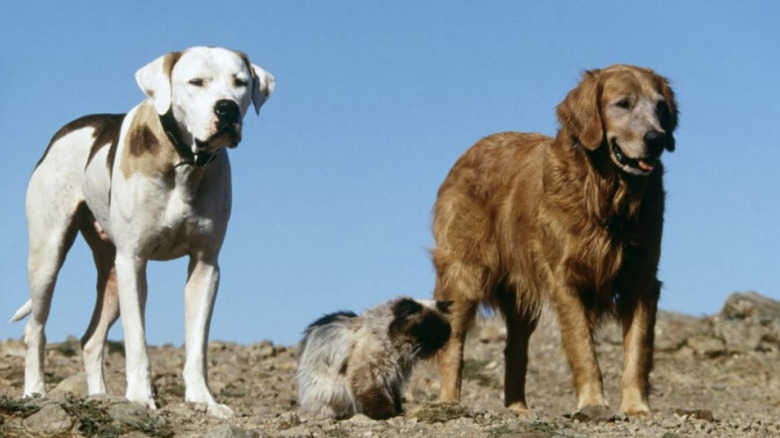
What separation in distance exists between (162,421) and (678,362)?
12.1m

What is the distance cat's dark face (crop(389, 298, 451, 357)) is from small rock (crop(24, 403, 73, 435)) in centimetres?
303

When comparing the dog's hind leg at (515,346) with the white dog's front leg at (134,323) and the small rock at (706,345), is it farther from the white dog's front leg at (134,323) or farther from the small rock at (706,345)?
the small rock at (706,345)

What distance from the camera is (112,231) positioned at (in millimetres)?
9258

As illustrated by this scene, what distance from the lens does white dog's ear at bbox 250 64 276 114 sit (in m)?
9.16

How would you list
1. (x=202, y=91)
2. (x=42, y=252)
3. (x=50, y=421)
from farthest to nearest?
(x=42, y=252) → (x=202, y=91) → (x=50, y=421)

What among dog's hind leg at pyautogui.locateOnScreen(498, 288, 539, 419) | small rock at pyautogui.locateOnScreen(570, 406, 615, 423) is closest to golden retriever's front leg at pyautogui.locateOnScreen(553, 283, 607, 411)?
small rock at pyautogui.locateOnScreen(570, 406, 615, 423)

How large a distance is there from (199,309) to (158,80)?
1.57m

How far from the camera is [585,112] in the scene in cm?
951

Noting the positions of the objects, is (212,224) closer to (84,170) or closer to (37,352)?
(84,170)

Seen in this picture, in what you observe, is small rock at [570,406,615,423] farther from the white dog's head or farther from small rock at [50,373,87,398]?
small rock at [50,373,87,398]

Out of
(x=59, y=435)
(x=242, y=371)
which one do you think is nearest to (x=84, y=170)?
(x=59, y=435)

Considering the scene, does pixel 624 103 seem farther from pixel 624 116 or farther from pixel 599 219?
pixel 599 219

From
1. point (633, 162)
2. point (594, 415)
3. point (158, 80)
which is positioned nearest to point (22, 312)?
point (158, 80)

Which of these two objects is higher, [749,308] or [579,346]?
[749,308]
